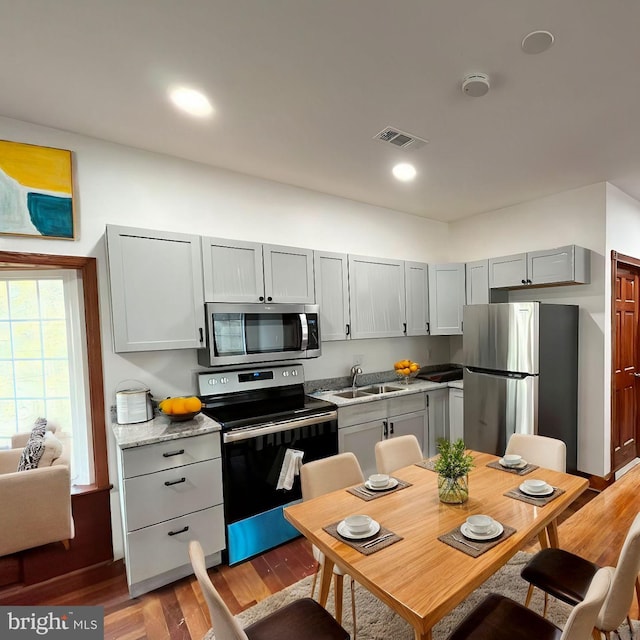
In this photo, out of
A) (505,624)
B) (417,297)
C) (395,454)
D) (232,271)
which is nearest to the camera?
(505,624)

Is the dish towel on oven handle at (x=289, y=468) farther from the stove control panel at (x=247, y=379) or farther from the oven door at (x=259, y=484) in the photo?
the stove control panel at (x=247, y=379)

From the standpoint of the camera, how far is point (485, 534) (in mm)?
1375

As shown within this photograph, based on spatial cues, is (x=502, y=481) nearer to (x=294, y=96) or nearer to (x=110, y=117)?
(x=294, y=96)

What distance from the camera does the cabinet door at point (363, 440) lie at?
119 inches

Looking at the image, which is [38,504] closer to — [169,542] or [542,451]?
[169,542]

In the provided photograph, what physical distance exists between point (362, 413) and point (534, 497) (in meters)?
1.57

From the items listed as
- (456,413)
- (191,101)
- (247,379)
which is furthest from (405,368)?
(191,101)

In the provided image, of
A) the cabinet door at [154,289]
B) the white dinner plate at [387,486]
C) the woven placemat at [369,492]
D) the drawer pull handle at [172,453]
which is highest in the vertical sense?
the cabinet door at [154,289]

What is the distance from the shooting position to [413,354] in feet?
14.2

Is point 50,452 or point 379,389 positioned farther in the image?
point 379,389

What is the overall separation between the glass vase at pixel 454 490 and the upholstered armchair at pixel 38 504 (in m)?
2.10

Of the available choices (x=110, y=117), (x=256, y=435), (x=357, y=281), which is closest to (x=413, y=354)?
(x=357, y=281)

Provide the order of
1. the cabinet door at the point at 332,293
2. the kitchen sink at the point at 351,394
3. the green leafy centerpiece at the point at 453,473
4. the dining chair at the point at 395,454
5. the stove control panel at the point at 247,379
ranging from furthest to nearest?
the kitchen sink at the point at 351,394
the cabinet door at the point at 332,293
the stove control panel at the point at 247,379
the dining chair at the point at 395,454
the green leafy centerpiece at the point at 453,473

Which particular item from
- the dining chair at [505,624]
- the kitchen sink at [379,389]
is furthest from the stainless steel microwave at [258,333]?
the dining chair at [505,624]
